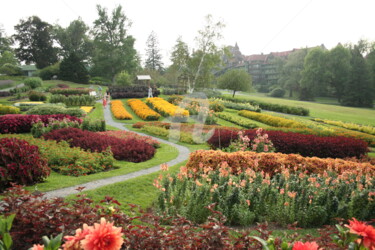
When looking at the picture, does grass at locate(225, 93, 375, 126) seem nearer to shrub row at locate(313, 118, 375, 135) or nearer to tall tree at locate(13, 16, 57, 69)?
shrub row at locate(313, 118, 375, 135)

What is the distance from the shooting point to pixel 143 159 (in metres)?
8.23

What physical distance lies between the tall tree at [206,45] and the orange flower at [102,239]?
29.3 meters

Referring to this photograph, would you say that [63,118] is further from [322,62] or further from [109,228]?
[322,62]

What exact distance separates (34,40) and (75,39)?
8.82 m

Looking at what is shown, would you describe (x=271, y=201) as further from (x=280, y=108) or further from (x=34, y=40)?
(x=34, y=40)

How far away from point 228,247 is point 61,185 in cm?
456

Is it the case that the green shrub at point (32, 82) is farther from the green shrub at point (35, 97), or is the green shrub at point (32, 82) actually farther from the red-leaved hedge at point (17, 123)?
the red-leaved hedge at point (17, 123)

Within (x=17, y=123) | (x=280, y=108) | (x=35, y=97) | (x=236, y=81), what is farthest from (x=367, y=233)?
(x=236, y=81)

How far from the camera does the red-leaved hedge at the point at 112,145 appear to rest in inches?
324

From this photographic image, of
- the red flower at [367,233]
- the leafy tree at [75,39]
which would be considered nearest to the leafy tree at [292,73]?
the red flower at [367,233]

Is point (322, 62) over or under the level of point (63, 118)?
over

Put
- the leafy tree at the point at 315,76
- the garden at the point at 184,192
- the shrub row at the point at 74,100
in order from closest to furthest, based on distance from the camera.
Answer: the garden at the point at 184,192, the leafy tree at the point at 315,76, the shrub row at the point at 74,100

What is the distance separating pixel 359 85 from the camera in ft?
43.3

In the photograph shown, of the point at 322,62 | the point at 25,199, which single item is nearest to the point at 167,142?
the point at 25,199
